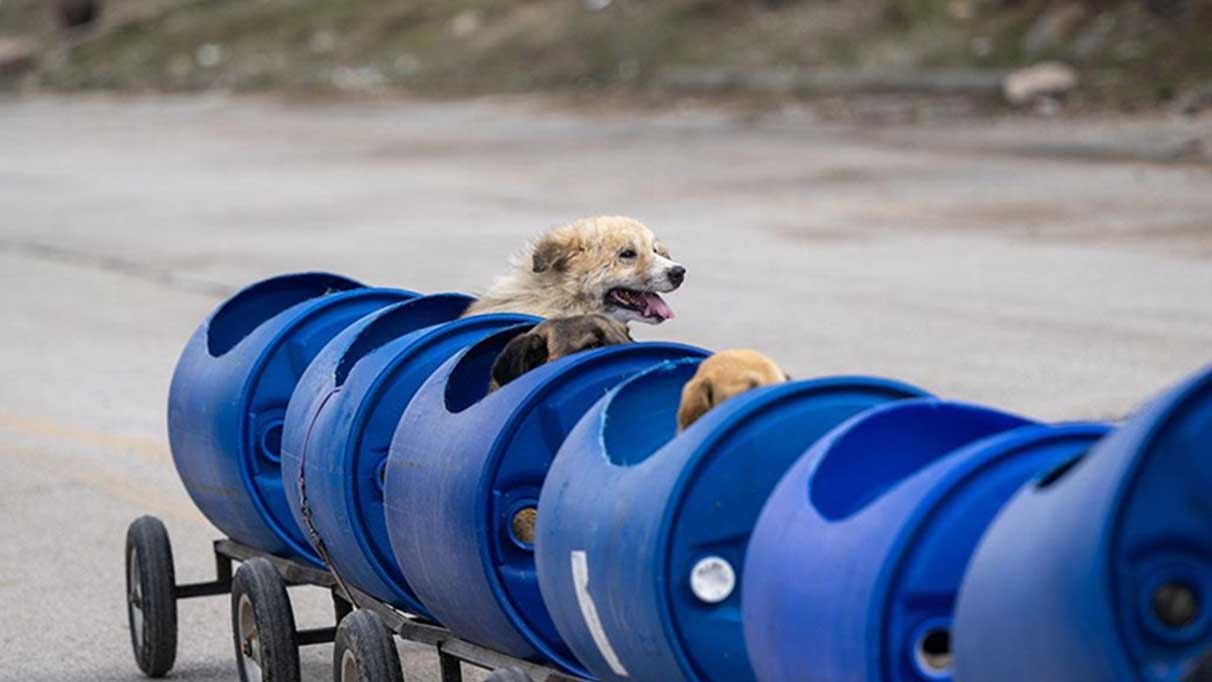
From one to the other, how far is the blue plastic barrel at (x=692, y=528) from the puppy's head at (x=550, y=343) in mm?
832

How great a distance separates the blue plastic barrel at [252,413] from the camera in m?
6.55

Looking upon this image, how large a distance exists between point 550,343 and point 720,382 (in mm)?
937

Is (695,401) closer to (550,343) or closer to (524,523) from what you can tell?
(524,523)

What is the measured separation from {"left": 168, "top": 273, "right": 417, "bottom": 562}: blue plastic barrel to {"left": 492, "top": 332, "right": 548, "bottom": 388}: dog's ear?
1.31 metres

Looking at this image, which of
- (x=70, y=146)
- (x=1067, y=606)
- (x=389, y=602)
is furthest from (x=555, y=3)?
(x=1067, y=606)

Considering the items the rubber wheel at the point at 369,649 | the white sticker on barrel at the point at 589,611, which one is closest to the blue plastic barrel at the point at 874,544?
the white sticker on barrel at the point at 589,611

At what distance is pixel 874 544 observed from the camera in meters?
3.79

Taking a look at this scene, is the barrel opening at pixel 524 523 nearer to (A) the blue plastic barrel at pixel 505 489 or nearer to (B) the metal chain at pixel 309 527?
(A) the blue plastic barrel at pixel 505 489

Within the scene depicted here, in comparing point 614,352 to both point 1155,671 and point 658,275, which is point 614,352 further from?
point 658,275

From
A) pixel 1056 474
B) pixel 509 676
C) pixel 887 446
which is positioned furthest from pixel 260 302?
pixel 1056 474

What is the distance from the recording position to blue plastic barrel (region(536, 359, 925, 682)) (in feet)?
14.2

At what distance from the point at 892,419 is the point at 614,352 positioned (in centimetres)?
120

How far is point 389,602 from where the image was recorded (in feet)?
19.2

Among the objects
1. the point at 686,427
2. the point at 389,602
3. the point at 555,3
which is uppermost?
the point at 555,3
